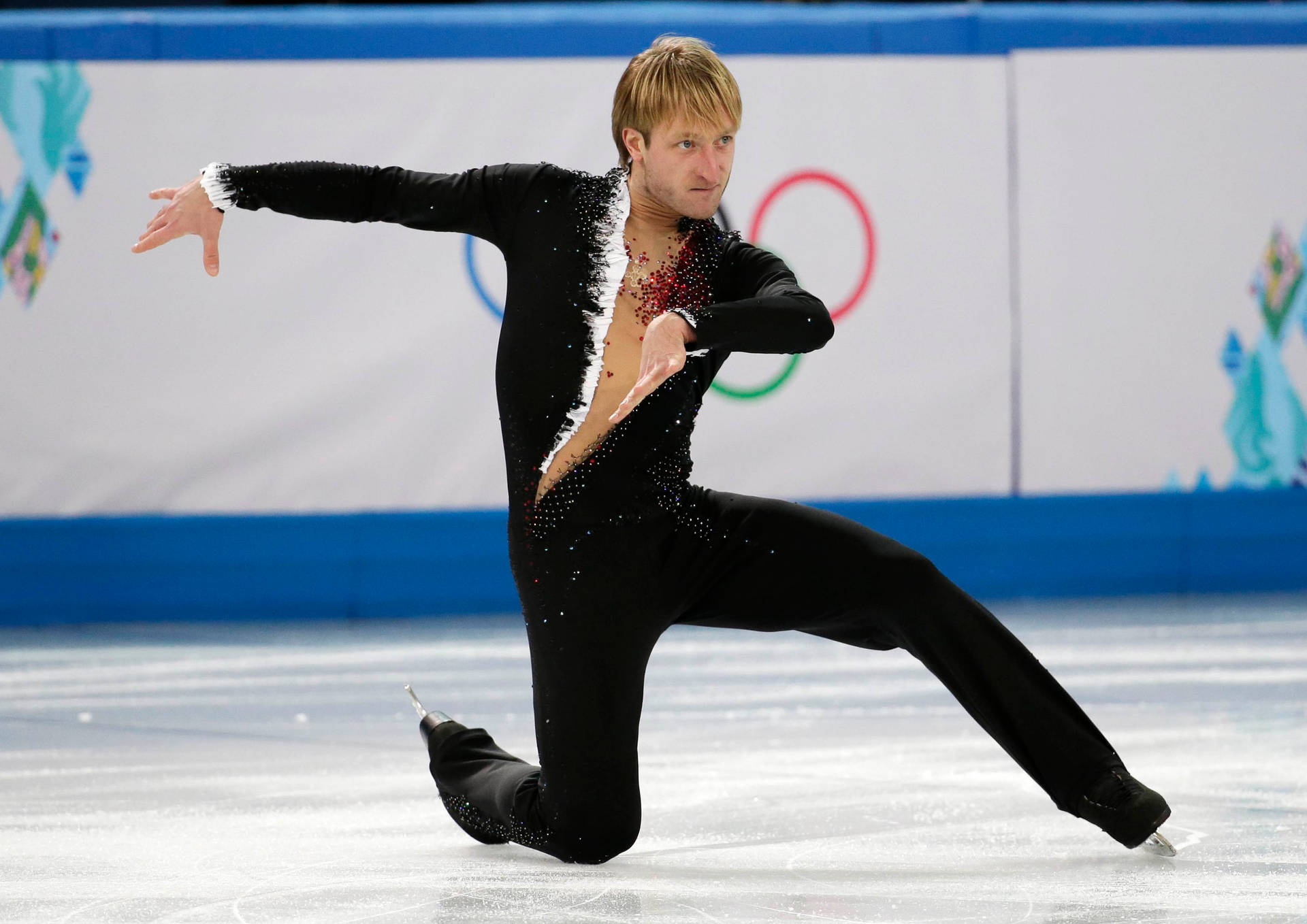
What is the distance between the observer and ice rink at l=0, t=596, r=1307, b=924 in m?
2.35

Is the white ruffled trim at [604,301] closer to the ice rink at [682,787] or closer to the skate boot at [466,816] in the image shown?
the skate boot at [466,816]

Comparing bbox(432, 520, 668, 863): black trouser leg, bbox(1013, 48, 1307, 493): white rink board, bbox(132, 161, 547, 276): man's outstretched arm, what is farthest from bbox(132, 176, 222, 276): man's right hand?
bbox(1013, 48, 1307, 493): white rink board

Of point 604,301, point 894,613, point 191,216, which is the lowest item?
point 894,613

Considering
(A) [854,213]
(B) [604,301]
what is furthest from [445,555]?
(B) [604,301]

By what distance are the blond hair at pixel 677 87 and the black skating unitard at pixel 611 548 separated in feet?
0.55

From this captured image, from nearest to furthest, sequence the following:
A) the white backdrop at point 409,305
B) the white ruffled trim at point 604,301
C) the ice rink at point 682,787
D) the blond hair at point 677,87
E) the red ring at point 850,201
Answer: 1. the ice rink at point 682,787
2. the blond hair at point 677,87
3. the white ruffled trim at point 604,301
4. the white backdrop at point 409,305
5. the red ring at point 850,201

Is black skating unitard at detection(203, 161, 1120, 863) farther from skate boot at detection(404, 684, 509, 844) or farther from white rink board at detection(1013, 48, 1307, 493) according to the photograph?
white rink board at detection(1013, 48, 1307, 493)

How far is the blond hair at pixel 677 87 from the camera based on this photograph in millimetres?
2459

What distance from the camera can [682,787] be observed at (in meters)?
3.14

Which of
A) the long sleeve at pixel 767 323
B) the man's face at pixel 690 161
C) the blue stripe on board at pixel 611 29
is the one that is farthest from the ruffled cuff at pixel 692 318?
the blue stripe on board at pixel 611 29

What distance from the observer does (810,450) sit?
19.3 ft

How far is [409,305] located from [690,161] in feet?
11.1

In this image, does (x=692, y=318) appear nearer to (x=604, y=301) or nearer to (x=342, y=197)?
(x=604, y=301)

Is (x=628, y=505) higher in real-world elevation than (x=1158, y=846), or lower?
higher
